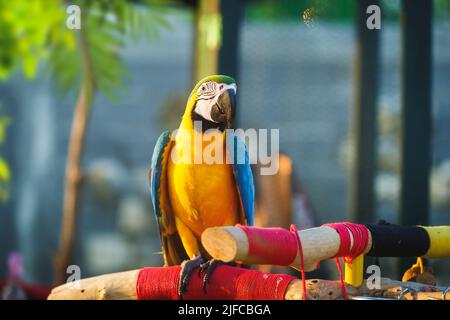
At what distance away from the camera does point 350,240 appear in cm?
98

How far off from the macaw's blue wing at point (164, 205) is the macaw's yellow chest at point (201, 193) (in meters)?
0.01

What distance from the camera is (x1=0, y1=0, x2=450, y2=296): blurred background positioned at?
1862 mm

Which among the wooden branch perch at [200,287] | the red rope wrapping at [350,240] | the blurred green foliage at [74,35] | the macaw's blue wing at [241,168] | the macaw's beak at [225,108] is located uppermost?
the blurred green foliage at [74,35]

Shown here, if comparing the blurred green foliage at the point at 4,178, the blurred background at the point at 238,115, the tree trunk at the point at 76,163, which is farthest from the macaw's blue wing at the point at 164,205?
the blurred green foliage at the point at 4,178

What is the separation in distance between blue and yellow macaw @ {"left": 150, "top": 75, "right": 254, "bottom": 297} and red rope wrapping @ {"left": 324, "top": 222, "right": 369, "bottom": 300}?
249 mm

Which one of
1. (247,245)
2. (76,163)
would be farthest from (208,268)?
(76,163)

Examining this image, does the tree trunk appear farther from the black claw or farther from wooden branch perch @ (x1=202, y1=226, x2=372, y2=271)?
wooden branch perch @ (x1=202, y1=226, x2=372, y2=271)

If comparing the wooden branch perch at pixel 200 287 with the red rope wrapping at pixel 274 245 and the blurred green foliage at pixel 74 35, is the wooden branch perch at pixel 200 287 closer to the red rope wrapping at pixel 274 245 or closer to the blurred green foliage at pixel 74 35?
the red rope wrapping at pixel 274 245

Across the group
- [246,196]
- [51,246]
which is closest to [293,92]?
[51,246]

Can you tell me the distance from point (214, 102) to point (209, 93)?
14 mm

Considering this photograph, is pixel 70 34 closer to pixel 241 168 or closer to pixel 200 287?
pixel 241 168

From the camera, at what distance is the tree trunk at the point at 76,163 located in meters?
2.28

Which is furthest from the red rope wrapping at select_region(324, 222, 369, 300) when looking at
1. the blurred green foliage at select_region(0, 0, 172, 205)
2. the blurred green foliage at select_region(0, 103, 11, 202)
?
the blurred green foliage at select_region(0, 103, 11, 202)

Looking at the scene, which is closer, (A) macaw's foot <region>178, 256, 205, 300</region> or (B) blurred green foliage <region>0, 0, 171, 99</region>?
(A) macaw's foot <region>178, 256, 205, 300</region>
